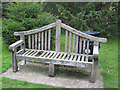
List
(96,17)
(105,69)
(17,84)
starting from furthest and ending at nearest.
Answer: (96,17), (105,69), (17,84)

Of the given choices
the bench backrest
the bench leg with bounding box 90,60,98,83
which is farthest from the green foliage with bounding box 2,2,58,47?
the bench leg with bounding box 90,60,98,83

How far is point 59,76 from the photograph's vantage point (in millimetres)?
4047

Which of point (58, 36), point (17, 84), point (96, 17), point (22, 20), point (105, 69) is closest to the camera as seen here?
point (17, 84)

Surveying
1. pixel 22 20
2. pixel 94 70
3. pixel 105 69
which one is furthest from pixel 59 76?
pixel 22 20

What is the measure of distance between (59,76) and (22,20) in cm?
314

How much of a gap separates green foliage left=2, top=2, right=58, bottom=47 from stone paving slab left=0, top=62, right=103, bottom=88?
1.76 meters

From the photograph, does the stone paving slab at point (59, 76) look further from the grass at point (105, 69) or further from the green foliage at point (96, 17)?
the green foliage at point (96, 17)

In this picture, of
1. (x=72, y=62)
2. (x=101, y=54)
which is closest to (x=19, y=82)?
(x=72, y=62)

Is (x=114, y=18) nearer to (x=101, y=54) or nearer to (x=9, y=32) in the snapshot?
(x=101, y=54)

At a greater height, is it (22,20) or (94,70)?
(22,20)

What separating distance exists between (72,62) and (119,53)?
12.3 feet

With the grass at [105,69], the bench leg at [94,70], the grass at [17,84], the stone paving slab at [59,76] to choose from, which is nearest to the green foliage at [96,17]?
the grass at [105,69]

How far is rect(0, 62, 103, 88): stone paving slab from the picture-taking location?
3652 mm

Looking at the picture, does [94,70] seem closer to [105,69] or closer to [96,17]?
[105,69]
